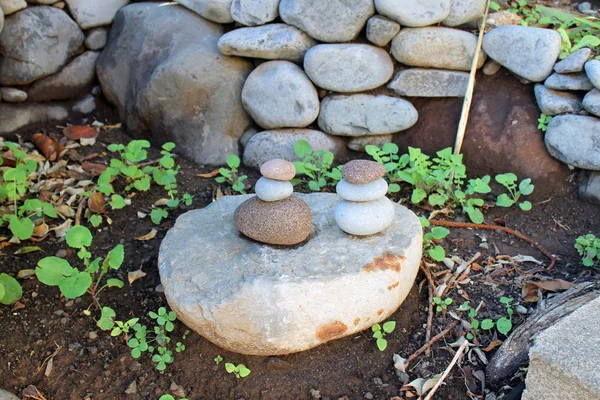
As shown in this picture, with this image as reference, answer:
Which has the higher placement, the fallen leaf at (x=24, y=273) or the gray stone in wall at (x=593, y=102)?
the gray stone in wall at (x=593, y=102)

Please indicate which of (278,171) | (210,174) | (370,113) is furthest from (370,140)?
(278,171)

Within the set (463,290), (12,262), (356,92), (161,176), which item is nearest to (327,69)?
(356,92)

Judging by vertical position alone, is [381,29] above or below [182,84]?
above

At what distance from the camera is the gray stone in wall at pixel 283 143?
369 centimetres

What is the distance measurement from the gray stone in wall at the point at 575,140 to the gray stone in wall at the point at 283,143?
1.23 m

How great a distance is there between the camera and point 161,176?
3.43 meters

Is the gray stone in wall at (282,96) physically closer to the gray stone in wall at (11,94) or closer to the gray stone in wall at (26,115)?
the gray stone in wall at (26,115)

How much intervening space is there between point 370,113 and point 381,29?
479 millimetres

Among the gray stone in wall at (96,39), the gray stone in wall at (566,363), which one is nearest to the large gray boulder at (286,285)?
the gray stone in wall at (566,363)

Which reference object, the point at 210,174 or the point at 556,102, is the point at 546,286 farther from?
the point at 210,174

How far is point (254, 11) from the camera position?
365 centimetres

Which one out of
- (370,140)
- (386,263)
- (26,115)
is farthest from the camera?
(26,115)

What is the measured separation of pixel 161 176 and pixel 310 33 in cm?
120

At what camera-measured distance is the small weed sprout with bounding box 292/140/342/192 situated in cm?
341
